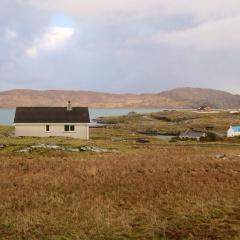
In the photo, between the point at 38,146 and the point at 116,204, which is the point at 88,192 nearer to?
the point at 116,204

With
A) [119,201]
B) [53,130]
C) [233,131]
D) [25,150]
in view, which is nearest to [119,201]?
[119,201]

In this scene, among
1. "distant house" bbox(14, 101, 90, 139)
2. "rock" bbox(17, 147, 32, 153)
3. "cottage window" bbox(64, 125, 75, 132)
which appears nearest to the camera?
"rock" bbox(17, 147, 32, 153)

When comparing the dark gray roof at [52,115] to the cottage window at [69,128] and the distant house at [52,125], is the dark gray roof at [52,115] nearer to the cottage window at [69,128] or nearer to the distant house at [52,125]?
the distant house at [52,125]

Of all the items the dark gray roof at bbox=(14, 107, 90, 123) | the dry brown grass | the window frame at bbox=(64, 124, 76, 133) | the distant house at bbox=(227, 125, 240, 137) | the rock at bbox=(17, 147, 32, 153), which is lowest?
the distant house at bbox=(227, 125, 240, 137)

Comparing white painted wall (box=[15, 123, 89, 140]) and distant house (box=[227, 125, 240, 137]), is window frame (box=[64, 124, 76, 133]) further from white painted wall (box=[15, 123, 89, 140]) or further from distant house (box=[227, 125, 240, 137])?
distant house (box=[227, 125, 240, 137])

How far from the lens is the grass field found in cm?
1527

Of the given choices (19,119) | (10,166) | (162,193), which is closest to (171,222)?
(162,193)

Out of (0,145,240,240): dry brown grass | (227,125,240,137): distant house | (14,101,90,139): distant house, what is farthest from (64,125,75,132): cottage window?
(227,125,240,137): distant house

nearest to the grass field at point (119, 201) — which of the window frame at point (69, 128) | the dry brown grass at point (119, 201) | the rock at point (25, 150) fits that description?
the dry brown grass at point (119, 201)

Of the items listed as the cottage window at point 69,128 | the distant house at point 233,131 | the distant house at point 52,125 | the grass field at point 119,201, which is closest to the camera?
the grass field at point 119,201

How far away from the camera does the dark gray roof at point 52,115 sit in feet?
233

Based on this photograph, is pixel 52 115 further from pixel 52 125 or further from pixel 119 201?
pixel 119 201

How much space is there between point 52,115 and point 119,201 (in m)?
53.6

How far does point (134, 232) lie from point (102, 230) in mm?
1087
